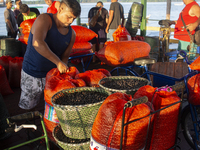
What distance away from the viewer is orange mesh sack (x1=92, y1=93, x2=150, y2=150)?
957 mm

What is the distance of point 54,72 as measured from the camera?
1688 millimetres

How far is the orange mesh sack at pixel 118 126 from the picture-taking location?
0.96 meters

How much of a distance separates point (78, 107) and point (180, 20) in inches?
150

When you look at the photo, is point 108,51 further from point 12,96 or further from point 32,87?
point 12,96

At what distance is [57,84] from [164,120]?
0.84 m

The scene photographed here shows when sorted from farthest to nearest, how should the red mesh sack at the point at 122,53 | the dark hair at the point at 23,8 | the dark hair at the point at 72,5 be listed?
the dark hair at the point at 23,8 < the red mesh sack at the point at 122,53 < the dark hair at the point at 72,5

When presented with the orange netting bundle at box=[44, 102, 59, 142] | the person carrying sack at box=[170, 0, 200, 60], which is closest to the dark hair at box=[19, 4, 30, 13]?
the person carrying sack at box=[170, 0, 200, 60]

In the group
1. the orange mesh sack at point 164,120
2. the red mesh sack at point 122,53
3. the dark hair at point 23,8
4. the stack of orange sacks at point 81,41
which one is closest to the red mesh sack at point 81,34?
the stack of orange sacks at point 81,41

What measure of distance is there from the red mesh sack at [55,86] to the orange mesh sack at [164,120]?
672mm

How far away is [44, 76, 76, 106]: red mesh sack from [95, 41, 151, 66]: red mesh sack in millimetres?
1134

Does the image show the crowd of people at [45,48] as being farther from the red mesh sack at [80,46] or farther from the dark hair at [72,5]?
the red mesh sack at [80,46]

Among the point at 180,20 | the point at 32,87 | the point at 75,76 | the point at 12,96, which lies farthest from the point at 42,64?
the point at 180,20

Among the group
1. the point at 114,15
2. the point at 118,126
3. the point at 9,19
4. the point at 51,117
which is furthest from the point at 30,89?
the point at 9,19

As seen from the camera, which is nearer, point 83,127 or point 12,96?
point 83,127
